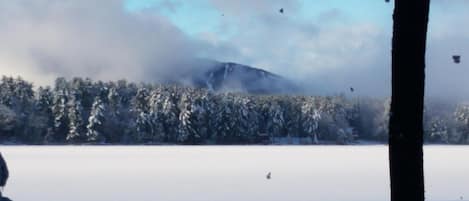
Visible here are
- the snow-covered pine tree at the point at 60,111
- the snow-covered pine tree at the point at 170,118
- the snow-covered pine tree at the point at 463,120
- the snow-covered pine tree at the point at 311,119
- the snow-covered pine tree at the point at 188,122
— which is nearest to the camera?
the snow-covered pine tree at the point at 60,111

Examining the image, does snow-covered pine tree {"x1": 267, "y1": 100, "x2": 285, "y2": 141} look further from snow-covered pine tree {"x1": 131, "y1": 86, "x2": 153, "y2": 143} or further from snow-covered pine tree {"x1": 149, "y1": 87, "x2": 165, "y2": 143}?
snow-covered pine tree {"x1": 131, "y1": 86, "x2": 153, "y2": 143}

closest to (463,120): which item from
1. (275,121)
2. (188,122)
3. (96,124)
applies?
(275,121)

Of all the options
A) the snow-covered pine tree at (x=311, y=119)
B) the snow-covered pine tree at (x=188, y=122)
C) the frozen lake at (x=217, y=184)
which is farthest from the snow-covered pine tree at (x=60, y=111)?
the frozen lake at (x=217, y=184)

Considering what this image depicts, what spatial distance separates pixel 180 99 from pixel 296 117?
46.0ft

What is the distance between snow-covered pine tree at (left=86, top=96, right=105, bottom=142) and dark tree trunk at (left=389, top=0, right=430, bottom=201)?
70.5m

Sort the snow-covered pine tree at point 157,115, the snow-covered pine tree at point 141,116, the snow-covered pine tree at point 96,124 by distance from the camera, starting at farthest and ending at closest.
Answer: the snow-covered pine tree at point 157,115, the snow-covered pine tree at point 141,116, the snow-covered pine tree at point 96,124

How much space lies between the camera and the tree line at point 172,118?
245ft

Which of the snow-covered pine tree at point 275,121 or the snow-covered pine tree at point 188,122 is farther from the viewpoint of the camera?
the snow-covered pine tree at point 275,121

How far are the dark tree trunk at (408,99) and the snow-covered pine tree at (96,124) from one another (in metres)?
70.5

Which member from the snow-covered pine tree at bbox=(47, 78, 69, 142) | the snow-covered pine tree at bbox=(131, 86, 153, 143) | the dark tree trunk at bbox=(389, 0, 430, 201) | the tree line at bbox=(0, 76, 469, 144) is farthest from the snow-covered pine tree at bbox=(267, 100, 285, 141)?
the dark tree trunk at bbox=(389, 0, 430, 201)

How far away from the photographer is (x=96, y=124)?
7512cm

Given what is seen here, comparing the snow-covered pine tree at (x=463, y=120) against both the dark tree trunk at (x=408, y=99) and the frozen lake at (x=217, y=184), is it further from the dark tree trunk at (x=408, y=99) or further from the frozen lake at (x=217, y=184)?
the dark tree trunk at (x=408, y=99)

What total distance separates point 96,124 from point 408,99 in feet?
240

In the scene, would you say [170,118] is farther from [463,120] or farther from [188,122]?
[463,120]
